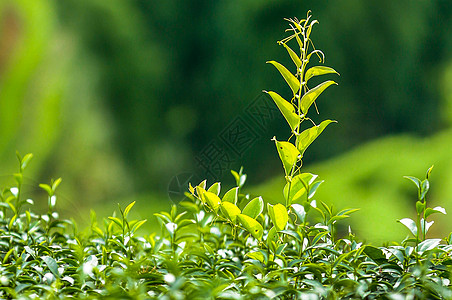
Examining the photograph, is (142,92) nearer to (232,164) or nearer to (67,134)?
(67,134)

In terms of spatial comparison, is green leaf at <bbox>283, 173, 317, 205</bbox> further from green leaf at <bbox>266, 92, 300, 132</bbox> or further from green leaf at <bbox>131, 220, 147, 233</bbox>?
green leaf at <bbox>131, 220, 147, 233</bbox>

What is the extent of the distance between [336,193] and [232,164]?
1.75 ft

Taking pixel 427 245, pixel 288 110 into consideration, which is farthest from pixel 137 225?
pixel 427 245

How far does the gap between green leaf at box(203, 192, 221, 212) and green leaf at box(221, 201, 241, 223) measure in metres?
0.01

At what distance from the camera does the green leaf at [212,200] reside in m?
0.57

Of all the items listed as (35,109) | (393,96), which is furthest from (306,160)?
(35,109)

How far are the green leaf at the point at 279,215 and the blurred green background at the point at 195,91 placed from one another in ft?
5.36

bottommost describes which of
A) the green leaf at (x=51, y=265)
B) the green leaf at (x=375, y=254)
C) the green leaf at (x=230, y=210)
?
the green leaf at (x=51, y=265)

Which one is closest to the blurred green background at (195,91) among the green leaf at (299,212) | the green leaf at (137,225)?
the green leaf at (137,225)

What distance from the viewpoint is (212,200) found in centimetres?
57

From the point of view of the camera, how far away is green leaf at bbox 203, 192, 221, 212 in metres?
0.57

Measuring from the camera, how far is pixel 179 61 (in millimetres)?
2518

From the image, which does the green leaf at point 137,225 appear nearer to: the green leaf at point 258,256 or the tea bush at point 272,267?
the tea bush at point 272,267

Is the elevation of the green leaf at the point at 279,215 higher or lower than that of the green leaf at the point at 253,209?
lower
